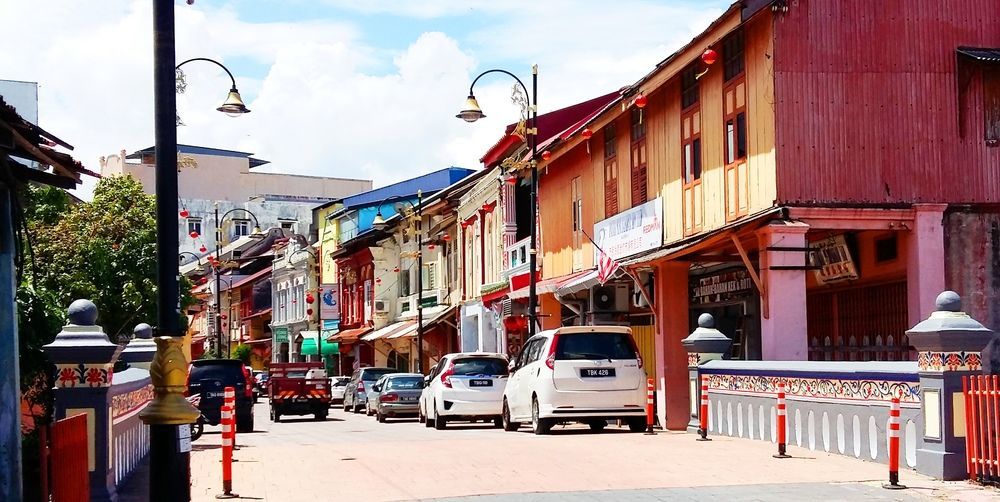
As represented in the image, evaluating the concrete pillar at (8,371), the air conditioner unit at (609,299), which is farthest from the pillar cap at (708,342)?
the concrete pillar at (8,371)

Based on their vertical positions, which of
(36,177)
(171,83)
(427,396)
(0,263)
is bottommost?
(427,396)

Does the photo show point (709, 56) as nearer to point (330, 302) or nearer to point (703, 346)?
point (703, 346)

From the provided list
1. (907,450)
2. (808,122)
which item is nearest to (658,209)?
(808,122)

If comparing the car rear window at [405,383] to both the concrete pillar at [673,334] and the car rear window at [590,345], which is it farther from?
the car rear window at [590,345]

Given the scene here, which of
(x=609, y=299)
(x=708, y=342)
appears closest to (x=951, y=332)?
(x=708, y=342)

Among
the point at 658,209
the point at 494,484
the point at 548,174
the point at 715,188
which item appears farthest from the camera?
the point at 548,174

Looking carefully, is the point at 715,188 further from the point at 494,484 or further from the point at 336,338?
the point at 336,338

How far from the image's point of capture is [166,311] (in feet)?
34.2

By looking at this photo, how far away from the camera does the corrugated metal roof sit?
2034cm

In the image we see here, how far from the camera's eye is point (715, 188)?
23688 mm

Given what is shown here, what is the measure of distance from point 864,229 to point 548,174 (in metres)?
16.8

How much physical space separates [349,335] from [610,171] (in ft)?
121

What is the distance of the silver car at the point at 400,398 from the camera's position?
3575 centimetres

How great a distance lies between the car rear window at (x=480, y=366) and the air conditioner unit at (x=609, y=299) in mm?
5406
